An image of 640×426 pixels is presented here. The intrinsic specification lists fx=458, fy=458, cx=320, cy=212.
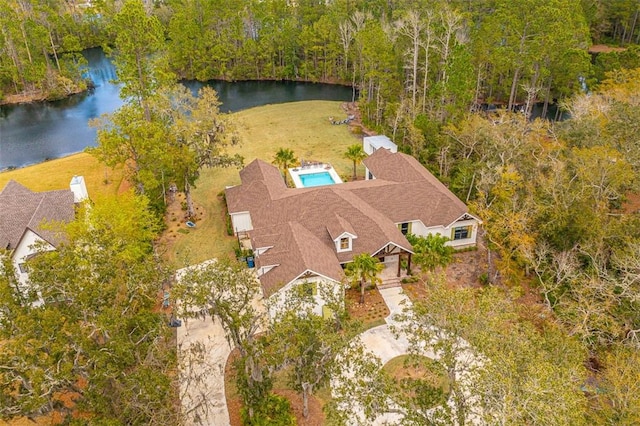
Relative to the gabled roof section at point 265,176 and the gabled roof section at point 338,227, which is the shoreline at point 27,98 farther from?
the gabled roof section at point 338,227

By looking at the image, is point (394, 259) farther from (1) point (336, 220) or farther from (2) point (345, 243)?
(1) point (336, 220)

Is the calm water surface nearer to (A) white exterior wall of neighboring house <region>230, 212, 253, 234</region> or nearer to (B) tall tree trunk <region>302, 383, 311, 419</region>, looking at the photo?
(A) white exterior wall of neighboring house <region>230, 212, 253, 234</region>

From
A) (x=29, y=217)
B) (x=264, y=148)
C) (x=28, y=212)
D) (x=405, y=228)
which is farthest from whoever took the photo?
(x=264, y=148)

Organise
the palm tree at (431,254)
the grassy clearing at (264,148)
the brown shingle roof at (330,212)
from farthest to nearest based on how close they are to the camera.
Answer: the grassy clearing at (264,148) < the brown shingle roof at (330,212) < the palm tree at (431,254)

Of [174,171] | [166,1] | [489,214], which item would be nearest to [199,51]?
[166,1]

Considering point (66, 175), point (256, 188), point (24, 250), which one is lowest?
point (66, 175)

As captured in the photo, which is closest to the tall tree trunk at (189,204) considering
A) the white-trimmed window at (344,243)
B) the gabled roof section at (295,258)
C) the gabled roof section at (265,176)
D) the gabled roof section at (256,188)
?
the gabled roof section at (256,188)

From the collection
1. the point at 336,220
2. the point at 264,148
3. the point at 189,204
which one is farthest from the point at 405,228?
the point at 264,148
